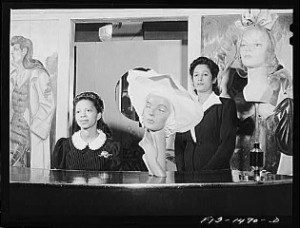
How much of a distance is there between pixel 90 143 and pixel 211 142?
1.31 feet

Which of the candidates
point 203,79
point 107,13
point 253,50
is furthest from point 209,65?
point 107,13

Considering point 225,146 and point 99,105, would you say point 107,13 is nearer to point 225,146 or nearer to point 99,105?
point 99,105

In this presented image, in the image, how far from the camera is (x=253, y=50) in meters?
1.91

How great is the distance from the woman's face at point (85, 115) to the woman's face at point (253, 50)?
1.72 ft

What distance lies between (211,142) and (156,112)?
21cm

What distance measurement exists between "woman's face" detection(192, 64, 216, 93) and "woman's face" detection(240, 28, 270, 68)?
0.12m

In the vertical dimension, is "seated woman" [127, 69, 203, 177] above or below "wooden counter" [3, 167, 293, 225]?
above

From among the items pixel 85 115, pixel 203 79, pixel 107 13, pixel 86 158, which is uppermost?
pixel 107 13

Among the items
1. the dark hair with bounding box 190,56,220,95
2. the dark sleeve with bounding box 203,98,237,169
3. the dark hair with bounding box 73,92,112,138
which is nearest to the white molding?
the dark hair with bounding box 190,56,220,95

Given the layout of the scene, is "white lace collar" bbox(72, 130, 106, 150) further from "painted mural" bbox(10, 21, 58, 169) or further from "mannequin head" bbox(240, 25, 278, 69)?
"mannequin head" bbox(240, 25, 278, 69)

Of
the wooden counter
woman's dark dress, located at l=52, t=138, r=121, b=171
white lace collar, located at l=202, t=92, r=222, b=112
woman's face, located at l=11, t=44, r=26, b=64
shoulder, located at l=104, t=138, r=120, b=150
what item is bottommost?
the wooden counter

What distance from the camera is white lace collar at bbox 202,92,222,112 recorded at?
191 centimetres

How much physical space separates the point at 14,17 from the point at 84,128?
1.43ft

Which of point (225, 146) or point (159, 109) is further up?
point (159, 109)
